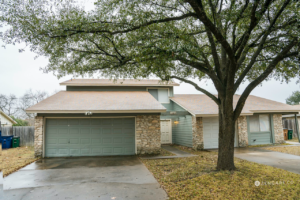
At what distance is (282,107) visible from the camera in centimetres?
1514

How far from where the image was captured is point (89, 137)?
11195 mm

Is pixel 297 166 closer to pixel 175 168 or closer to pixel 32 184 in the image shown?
pixel 175 168

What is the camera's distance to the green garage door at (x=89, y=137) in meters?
11.0

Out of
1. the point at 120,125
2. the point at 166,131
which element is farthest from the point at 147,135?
the point at 166,131

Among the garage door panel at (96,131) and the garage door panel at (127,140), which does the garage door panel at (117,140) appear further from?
the garage door panel at (96,131)

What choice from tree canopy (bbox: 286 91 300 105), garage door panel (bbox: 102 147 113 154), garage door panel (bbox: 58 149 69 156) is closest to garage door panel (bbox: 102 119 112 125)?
garage door panel (bbox: 102 147 113 154)

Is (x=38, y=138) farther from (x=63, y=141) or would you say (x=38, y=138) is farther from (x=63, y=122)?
(x=63, y=122)

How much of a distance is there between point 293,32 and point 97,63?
7.21m

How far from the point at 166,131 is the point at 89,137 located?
711 centimetres

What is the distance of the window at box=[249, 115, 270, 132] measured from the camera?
570 inches

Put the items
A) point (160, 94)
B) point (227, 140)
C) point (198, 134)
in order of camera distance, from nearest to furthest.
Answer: point (227, 140) < point (198, 134) < point (160, 94)

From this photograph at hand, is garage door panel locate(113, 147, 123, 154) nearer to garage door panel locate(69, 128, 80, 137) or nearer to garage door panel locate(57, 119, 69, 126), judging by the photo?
garage door panel locate(69, 128, 80, 137)

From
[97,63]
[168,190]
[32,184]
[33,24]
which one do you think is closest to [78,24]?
[33,24]

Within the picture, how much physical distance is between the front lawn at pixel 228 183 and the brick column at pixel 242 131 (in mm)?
6355
